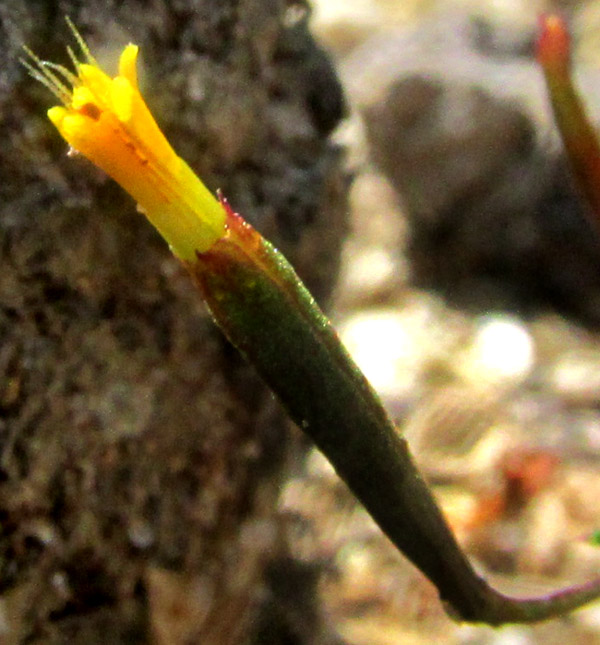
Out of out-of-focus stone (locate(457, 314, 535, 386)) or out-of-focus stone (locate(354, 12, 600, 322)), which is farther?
out-of-focus stone (locate(354, 12, 600, 322))

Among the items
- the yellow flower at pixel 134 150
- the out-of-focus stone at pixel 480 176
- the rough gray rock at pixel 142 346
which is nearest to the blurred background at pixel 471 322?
the out-of-focus stone at pixel 480 176

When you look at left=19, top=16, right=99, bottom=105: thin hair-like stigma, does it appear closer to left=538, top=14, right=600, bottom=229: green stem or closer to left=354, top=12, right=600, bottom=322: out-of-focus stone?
left=538, top=14, right=600, bottom=229: green stem

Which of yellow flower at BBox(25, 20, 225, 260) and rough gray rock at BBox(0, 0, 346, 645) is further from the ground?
yellow flower at BBox(25, 20, 225, 260)

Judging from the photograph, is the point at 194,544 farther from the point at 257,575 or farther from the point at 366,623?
the point at 366,623

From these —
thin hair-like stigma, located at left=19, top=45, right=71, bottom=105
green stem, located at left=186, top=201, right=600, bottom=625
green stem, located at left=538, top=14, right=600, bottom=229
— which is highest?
thin hair-like stigma, located at left=19, top=45, right=71, bottom=105

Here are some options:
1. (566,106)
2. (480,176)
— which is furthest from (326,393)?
(480,176)

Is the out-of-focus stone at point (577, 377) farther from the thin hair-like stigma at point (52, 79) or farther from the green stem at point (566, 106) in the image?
A: the thin hair-like stigma at point (52, 79)

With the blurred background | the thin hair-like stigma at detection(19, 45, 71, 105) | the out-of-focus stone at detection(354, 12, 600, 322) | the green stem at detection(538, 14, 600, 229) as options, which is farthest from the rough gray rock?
the out-of-focus stone at detection(354, 12, 600, 322)
